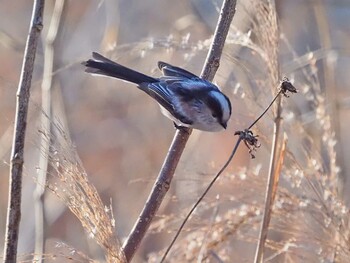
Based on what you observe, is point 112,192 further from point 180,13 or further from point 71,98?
point 180,13

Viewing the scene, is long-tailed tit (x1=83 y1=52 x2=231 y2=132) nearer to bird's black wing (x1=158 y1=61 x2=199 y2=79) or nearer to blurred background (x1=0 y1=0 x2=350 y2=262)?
bird's black wing (x1=158 y1=61 x2=199 y2=79)

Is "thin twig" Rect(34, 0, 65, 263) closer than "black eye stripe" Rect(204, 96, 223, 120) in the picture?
No

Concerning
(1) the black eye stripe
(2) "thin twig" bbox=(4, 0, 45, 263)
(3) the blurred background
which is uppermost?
(3) the blurred background

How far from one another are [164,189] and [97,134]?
3.01m

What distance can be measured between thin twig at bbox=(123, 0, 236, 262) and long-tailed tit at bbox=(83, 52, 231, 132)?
0.09 ft

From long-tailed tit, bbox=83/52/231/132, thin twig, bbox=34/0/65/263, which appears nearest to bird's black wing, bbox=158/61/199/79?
long-tailed tit, bbox=83/52/231/132

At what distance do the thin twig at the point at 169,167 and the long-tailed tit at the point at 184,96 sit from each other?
0.03m

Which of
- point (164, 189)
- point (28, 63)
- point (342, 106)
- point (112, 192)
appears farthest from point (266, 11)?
point (112, 192)

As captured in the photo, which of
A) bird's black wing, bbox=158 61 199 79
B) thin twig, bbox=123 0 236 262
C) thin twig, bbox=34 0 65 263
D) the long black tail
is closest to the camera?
thin twig, bbox=123 0 236 262

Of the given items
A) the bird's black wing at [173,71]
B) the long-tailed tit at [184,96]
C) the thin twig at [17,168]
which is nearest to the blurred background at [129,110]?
the bird's black wing at [173,71]

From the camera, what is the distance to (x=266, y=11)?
1.58 m

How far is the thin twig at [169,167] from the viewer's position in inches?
50.3

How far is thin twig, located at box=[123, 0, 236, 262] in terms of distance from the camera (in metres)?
1.28

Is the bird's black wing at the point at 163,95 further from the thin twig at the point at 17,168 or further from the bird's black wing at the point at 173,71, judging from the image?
the thin twig at the point at 17,168
